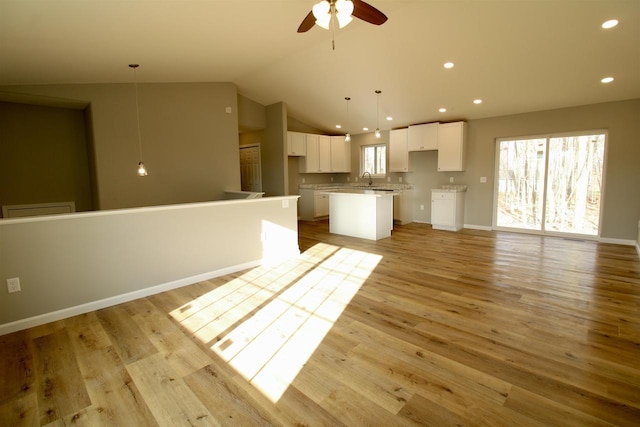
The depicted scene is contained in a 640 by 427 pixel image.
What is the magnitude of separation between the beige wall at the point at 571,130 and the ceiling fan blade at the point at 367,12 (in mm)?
A: 5006

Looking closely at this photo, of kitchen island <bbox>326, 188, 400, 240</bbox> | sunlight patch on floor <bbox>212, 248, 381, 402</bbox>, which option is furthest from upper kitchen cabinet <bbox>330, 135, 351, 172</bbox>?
sunlight patch on floor <bbox>212, 248, 381, 402</bbox>

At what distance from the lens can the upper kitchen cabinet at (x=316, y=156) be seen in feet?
26.5

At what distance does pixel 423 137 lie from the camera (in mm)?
6965

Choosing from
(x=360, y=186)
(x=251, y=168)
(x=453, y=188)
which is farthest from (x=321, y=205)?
(x=453, y=188)

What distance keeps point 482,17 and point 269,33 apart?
8.00 ft

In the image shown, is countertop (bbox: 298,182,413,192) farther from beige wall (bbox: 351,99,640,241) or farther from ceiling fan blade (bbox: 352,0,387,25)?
ceiling fan blade (bbox: 352,0,387,25)

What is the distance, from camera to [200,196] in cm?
573

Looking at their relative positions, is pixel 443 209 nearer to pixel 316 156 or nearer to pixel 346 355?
pixel 316 156

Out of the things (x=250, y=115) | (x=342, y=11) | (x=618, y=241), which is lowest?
(x=618, y=241)

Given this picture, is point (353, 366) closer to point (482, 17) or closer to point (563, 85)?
point (482, 17)

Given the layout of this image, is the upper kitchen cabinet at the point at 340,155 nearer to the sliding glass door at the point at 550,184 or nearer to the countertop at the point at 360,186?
the countertop at the point at 360,186

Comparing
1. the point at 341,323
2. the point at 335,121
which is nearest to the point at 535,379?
the point at 341,323

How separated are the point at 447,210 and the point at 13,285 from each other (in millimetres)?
6733

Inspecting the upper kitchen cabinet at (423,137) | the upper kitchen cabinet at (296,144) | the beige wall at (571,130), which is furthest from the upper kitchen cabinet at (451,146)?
the upper kitchen cabinet at (296,144)
